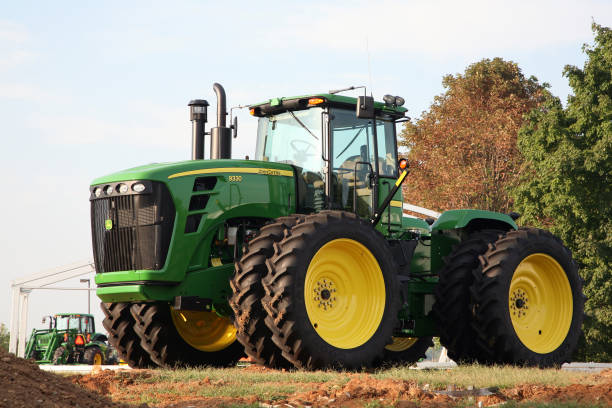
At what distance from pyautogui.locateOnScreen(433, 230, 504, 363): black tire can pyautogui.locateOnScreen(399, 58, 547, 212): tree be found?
20.1m

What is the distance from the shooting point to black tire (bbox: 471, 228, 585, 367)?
1144cm

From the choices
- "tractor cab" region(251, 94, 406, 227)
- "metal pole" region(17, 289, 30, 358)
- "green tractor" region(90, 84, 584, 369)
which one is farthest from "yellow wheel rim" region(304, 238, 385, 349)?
"metal pole" region(17, 289, 30, 358)

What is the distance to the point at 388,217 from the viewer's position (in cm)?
1196

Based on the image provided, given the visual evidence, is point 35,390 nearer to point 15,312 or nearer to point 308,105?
point 308,105

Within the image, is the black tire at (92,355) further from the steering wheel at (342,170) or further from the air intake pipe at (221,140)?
the steering wheel at (342,170)

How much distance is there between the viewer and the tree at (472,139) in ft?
109

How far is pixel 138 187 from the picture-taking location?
33.8ft

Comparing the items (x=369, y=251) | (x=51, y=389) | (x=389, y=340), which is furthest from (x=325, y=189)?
(x=51, y=389)

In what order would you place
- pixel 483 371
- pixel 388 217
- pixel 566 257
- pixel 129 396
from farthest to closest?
pixel 566 257, pixel 388 217, pixel 483 371, pixel 129 396

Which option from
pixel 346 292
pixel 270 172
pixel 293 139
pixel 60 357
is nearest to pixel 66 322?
pixel 60 357

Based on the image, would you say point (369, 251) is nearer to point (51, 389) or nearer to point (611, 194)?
point (51, 389)

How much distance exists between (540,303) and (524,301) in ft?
1.56

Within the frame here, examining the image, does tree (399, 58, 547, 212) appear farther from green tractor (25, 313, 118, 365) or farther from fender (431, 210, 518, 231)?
fender (431, 210, 518, 231)

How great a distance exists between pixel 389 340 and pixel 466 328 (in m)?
1.78
